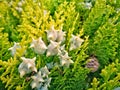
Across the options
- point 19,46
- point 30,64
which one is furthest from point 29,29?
point 30,64

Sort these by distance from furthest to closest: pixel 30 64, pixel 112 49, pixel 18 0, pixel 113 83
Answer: pixel 18 0 → pixel 112 49 → pixel 113 83 → pixel 30 64

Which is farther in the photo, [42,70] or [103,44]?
[103,44]

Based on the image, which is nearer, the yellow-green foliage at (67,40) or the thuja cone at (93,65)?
the yellow-green foliage at (67,40)

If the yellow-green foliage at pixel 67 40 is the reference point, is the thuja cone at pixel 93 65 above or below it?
below

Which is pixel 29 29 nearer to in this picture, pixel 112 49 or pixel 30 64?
pixel 30 64

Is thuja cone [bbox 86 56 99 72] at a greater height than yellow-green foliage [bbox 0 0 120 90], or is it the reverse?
yellow-green foliage [bbox 0 0 120 90]

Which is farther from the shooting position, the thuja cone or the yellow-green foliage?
the thuja cone

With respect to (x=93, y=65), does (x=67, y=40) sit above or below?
above

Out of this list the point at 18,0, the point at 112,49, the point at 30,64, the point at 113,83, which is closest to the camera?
the point at 30,64
